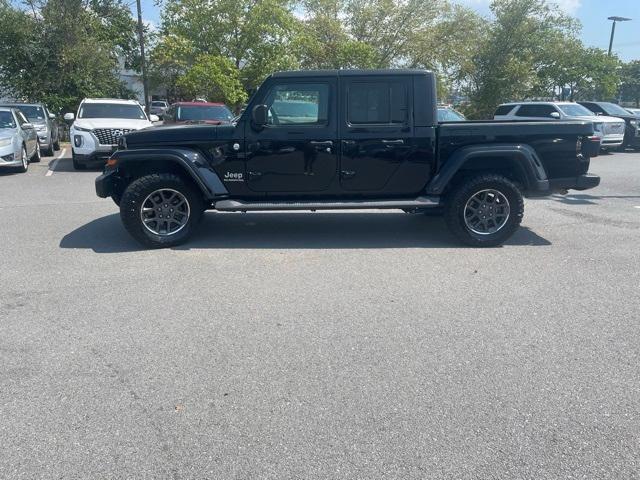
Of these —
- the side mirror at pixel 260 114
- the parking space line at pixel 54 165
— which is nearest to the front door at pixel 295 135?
the side mirror at pixel 260 114

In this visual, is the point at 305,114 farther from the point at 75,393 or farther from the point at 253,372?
the point at 75,393

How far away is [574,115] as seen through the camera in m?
→ 17.9

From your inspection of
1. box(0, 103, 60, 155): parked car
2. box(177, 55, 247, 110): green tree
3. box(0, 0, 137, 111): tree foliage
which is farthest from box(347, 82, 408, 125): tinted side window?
box(0, 0, 137, 111): tree foliage

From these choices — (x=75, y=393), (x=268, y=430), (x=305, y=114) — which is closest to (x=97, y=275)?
(x=75, y=393)

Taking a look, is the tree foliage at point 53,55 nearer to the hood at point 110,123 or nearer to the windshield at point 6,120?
the windshield at point 6,120

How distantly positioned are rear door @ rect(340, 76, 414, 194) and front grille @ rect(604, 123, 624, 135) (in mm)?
14010

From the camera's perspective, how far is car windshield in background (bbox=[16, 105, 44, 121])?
704 inches

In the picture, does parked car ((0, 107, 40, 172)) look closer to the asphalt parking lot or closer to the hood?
the hood

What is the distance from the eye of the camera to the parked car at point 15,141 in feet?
42.7

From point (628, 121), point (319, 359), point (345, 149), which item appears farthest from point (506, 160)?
point (628, 121)

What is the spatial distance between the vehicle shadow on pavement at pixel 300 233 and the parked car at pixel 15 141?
5891mm

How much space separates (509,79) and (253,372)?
2647cm

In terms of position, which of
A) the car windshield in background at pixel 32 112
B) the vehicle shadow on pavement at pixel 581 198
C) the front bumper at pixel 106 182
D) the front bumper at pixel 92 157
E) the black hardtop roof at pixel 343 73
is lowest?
the vehicle shadow on pavement at pixel 581 198

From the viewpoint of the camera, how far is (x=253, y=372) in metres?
3.86
